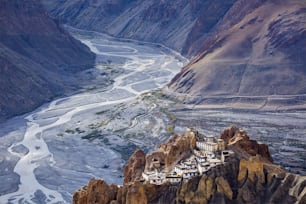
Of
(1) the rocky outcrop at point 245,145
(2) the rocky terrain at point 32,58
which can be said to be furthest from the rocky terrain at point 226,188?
(2) the rocky terrain at point 32,58

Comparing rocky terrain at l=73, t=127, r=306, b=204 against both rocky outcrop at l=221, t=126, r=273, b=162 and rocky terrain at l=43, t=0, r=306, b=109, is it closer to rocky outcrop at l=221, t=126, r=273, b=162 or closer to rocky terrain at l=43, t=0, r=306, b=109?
rocky outcrop at l=221, t=126, r=273, b=162

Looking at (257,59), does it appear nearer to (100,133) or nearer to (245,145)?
(100,133)

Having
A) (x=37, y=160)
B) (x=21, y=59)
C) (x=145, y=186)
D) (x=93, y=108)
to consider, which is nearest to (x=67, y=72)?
(x=21, y=59)

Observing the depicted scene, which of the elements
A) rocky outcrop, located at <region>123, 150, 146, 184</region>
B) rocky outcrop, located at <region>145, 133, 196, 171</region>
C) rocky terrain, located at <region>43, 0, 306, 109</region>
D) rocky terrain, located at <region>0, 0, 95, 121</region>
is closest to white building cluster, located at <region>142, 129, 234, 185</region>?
rocky outcrop, located at <region>145, 133, 196, 171</region>

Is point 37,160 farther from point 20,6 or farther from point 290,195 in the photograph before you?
point 20,6

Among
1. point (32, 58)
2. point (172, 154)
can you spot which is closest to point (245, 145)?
point (172, 154)

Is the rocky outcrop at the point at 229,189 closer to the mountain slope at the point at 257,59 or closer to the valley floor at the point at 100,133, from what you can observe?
the valley floor at the point at 100,133
